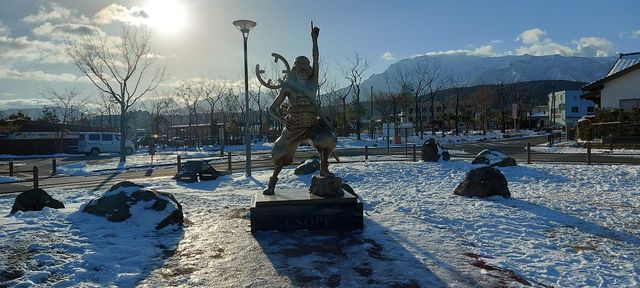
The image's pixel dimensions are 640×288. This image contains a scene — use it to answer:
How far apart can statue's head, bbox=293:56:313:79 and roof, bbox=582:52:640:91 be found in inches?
1123

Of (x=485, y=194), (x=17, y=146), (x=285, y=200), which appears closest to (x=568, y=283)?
(x=285, y=200)

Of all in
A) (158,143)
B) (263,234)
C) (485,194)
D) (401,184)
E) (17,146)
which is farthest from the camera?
(158,143)

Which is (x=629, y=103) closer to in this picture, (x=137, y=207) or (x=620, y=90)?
(x=620, y=90)

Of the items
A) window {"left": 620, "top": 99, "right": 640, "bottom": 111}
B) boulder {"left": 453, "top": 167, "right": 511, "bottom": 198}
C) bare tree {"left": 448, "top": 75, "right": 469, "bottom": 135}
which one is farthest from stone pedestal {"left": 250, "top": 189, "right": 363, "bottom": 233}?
bare tree {"left": 448, "top": 75, "right": 469, "bottom": 135}

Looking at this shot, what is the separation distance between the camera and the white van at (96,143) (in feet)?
114

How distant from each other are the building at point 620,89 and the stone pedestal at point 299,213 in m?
28.9

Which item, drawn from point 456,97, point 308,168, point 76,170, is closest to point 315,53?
point 308,168

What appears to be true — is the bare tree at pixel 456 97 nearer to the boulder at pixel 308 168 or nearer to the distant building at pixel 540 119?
the distant building at pixel 540 119

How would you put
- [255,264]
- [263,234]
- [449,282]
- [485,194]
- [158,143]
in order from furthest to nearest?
[158,143]
[485,194]
[263,234]
[255,264]
[449,282]

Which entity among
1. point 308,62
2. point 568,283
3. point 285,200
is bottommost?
point 568,283

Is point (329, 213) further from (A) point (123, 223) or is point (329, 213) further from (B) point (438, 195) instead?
(B) point (438, 195)

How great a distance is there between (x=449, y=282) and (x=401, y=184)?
25.6 ft

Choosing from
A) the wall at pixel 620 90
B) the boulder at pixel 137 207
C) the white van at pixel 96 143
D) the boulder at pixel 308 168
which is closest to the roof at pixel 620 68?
the wall at pixel 620 90

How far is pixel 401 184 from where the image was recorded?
12.1m
